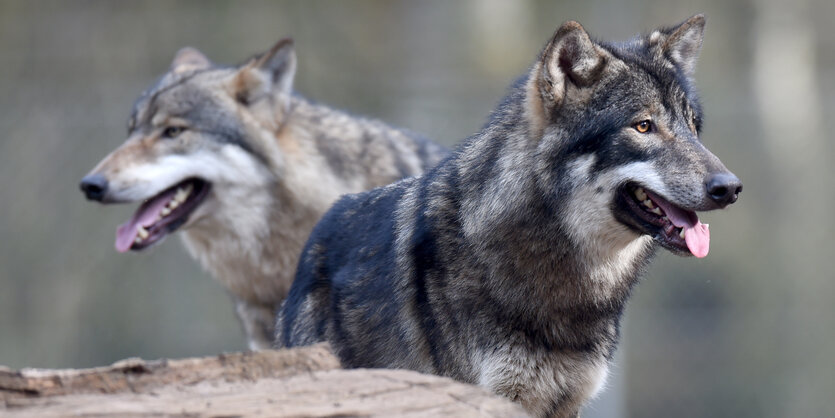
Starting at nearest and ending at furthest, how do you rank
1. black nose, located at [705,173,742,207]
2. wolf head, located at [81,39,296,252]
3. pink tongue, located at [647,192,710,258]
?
black nose, located at [705,173,742,207] → pink tongue, located at [647,192,710,258] → wolf head, located at [81,39,296,252]

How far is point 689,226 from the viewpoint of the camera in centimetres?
329

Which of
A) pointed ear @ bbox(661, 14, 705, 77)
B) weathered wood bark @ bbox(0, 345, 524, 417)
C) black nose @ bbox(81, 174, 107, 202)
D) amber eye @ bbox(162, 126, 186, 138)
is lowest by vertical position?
black nose @ bbox(81, 174, 107, 202)

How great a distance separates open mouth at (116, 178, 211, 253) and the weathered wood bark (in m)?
3.13

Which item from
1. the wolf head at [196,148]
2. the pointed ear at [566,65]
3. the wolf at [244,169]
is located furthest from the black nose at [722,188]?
the wolf head at [196,148]

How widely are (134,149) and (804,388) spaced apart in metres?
5.75

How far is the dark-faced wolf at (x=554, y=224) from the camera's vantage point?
3.32m

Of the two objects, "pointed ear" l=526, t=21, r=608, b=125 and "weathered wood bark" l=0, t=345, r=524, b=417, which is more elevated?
"pointed ear" l=526, t=21, r=608, b=125

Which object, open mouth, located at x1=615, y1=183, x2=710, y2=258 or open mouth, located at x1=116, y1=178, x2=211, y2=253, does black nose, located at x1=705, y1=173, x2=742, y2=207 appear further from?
open mouth, located at x1=116, y1=178, x2=211, y2=253

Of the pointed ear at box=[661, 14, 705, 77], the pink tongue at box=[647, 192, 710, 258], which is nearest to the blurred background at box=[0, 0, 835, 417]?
the pointed ear at box=[661, 14, 705, 77]

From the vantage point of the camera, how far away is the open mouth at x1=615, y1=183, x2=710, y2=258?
3.26 meters

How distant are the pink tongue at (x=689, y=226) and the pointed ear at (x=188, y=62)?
11.7 ft

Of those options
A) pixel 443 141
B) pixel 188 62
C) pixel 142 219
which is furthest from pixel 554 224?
pixel 443 141

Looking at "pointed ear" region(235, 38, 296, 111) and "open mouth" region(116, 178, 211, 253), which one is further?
"pointed ear" region(235, 38, 296, 111)

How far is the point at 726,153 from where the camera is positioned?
826 cm
